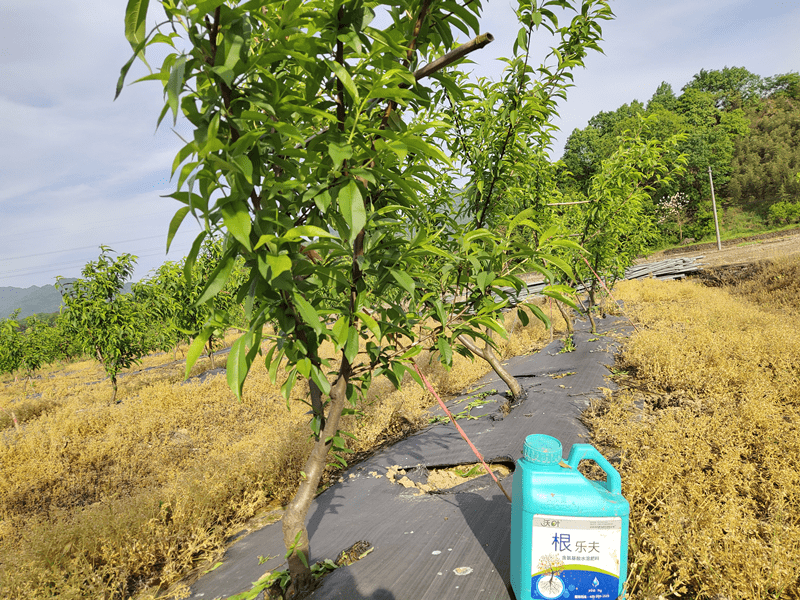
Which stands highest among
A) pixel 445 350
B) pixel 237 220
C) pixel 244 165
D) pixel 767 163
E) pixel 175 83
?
pixel 767 163

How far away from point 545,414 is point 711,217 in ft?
123

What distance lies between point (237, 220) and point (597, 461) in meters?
1.52

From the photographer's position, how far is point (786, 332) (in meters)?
4.66

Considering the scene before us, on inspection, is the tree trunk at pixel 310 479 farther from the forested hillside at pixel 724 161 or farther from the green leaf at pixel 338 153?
the forested hillside at pixel 724 161

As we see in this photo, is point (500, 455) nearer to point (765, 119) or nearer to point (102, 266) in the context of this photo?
point (102, 266)

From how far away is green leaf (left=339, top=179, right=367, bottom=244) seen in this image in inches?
33.6

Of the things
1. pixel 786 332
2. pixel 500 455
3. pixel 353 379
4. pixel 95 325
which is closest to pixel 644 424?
pixel 500 455

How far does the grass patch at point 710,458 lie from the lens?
1.66m

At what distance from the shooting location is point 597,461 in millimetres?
1482

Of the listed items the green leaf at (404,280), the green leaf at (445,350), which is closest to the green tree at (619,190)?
the green leaf at (445,350)

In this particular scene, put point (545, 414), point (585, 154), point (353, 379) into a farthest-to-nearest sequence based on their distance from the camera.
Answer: point (585, 154) → point (545, 414) → point (353, 379)

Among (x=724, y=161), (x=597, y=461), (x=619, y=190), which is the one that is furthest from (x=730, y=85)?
(x=597, y=461)

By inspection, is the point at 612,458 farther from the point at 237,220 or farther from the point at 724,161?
the point at 724,161

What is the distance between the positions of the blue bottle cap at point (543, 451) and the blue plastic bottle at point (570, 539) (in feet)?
0.06
